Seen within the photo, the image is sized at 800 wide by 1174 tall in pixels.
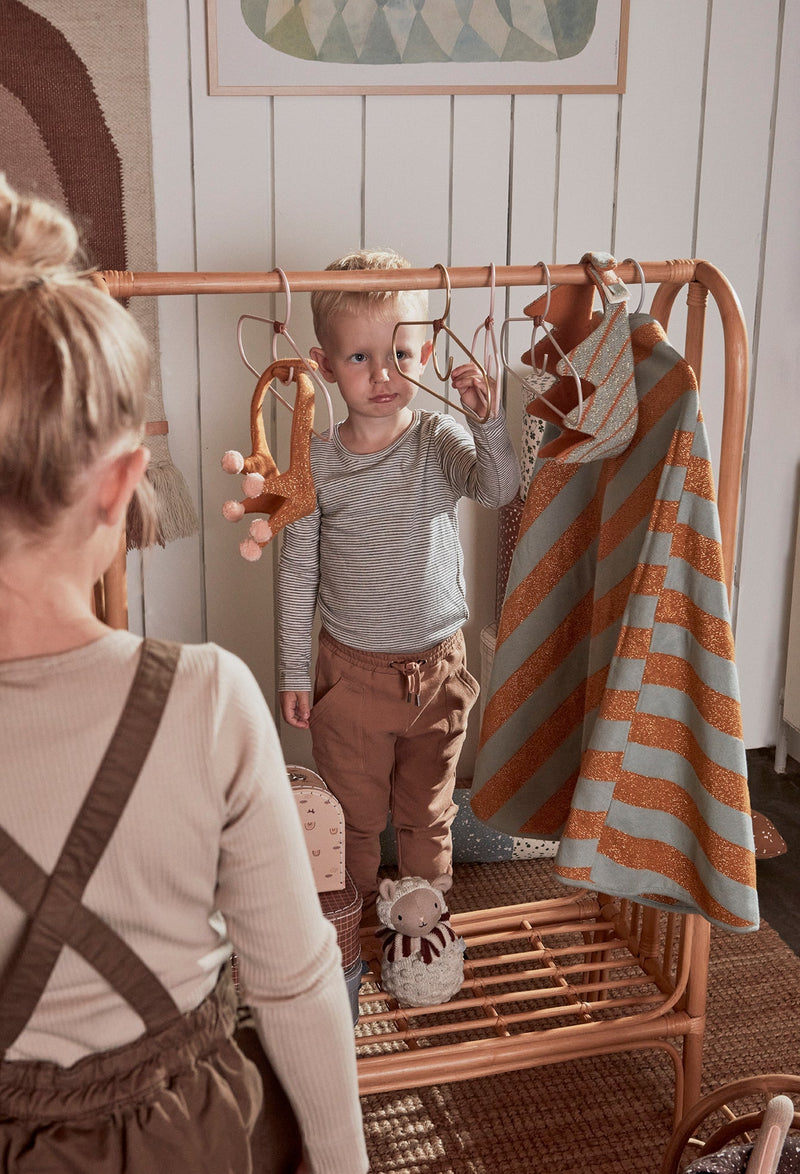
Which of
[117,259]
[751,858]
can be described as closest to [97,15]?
[117,259]

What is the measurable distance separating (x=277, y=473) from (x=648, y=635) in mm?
465

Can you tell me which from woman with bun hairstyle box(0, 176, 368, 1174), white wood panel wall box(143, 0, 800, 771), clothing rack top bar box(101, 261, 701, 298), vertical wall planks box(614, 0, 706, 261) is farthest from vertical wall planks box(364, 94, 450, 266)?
woman with bun hairstyle box(0, 176, 368, 1174)

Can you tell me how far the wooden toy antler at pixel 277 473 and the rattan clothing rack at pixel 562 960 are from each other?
113 millimetres

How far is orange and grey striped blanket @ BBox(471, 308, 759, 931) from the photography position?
128 cm

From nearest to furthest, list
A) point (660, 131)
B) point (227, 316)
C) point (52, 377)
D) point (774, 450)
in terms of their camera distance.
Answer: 1. point (52, 377)
2. point (227, 316)
3. point (660, 131)
4. point (774, 450)

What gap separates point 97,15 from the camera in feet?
6.22

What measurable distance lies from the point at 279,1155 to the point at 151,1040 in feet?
0.57

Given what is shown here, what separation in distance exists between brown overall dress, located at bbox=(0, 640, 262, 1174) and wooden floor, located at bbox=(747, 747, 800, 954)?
55.8 inches

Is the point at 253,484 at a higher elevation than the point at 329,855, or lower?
higher

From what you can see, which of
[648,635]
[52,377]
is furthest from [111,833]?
[648,635]

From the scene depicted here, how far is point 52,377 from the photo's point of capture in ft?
2.08

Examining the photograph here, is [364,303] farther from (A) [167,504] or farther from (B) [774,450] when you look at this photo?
(B) [774,450]

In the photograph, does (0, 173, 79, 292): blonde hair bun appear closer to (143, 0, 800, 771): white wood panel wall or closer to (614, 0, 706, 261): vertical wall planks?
(143, 0, 800, 771): white wood panel wall

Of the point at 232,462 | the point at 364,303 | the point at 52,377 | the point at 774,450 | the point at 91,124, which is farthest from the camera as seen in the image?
the point at 774,450
